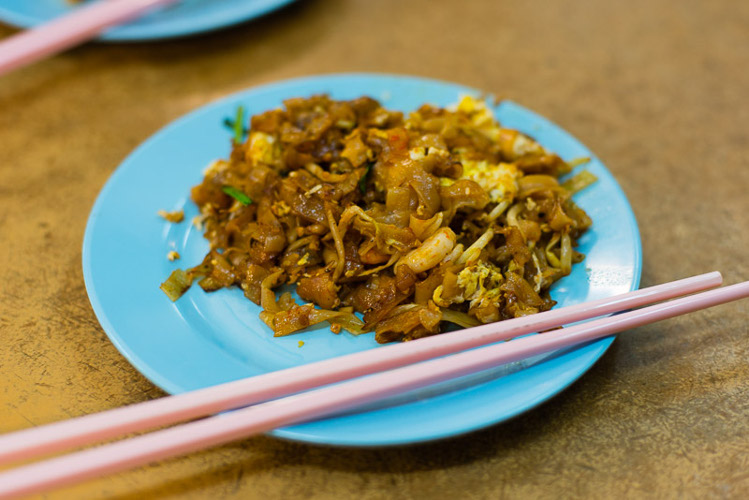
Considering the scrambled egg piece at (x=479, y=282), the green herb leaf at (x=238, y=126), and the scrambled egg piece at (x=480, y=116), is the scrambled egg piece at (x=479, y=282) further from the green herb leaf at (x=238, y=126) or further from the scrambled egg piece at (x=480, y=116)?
the green herb leaf at (x=238, y=126)

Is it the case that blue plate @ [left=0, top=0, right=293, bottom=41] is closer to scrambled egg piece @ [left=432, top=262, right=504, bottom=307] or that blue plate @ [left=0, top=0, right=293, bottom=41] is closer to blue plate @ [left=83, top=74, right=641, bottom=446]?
blue plate @ [left=83, top=74, right=641, bottom=446]

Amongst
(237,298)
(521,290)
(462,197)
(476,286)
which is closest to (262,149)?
(237,298)

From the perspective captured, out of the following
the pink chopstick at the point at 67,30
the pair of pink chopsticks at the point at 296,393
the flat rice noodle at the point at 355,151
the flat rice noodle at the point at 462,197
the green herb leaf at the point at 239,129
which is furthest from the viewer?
the pink chopstick at the point at 67,30

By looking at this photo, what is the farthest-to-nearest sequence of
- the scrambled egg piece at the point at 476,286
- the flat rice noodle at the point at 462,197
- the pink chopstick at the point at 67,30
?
the pink chopstick at the point at 67,30 → the flat rice noodle at the point at 462,197 → the scrambled egg piece at the point at 476,286

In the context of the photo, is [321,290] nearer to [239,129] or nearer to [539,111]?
[239,129]

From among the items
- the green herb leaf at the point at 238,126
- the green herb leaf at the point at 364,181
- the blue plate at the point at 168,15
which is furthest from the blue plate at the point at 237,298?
the blue plate at the point at 168,15

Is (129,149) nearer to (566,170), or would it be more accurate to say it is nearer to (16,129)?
(16,129)

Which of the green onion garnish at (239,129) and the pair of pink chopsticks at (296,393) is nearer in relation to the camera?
the pair of pink chopsticks at (296,393)

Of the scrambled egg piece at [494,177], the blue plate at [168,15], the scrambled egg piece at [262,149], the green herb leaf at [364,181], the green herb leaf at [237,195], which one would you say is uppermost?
the blue plate at [168,15]

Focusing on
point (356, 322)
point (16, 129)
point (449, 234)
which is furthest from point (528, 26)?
→ point (16, 129)
